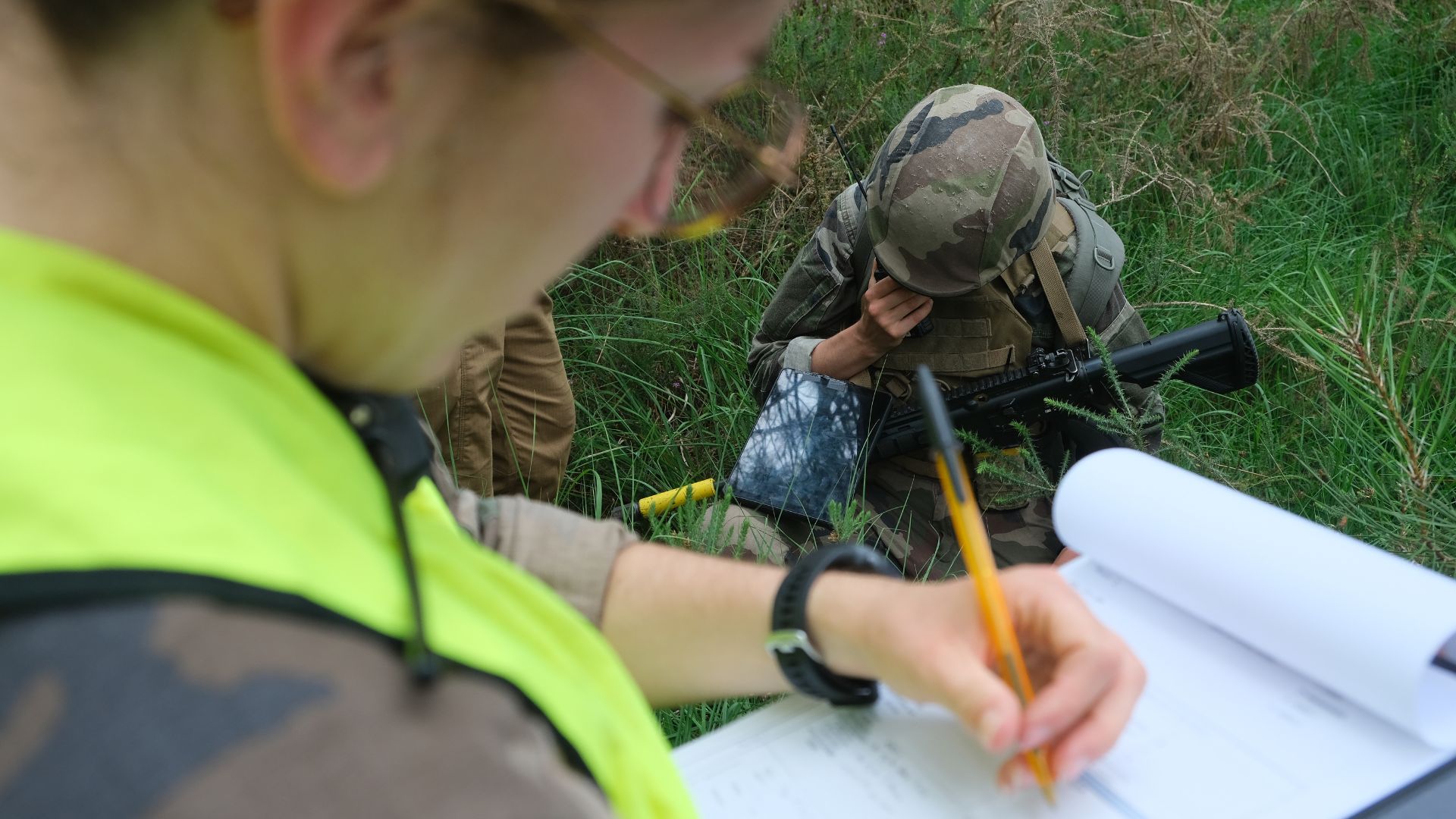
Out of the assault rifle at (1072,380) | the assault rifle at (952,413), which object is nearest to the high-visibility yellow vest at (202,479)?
the assault rifle at (952,413)

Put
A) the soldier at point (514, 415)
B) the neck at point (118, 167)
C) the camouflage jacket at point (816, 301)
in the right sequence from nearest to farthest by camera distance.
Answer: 1. the neck at point (118, 167)
2. the soldier at point (514, 415)
3. the camouflage jacket at point (816, 301)

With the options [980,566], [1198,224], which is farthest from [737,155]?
[1198,224]

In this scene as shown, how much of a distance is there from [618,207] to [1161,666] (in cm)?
73

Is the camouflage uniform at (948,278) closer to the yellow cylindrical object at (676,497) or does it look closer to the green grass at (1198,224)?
the green grass at (1198,224)

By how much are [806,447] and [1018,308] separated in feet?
1.91

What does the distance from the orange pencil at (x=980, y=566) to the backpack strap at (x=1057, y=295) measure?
1.54 m

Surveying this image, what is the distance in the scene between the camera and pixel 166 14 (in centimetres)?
45

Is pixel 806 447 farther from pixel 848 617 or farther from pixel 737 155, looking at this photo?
pixel 737 155

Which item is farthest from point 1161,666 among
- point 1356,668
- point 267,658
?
point 267,658

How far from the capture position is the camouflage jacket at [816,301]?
2.46 m

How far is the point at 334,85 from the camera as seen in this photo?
1.45ft

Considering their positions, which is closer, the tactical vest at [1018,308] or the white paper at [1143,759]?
the white paper at [1143,759]

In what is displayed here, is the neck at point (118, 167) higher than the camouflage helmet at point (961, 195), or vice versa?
the neck at point (118, 167)

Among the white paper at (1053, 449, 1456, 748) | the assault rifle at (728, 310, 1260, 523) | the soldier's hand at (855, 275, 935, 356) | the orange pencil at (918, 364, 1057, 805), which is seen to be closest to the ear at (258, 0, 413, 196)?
the orange pencil at (918, 364, 1057, 805)
